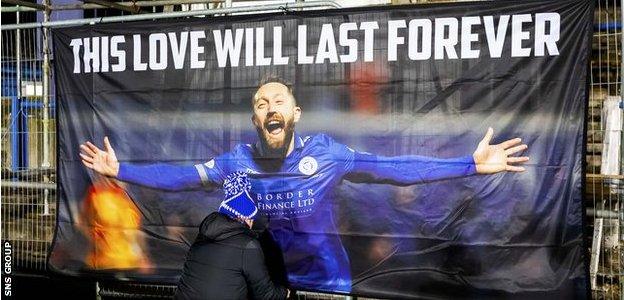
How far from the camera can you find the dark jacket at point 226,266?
4.81m

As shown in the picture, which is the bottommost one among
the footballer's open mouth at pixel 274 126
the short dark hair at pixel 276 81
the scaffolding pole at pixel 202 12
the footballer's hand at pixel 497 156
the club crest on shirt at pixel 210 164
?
the club crest on shirt at pixel 210 164

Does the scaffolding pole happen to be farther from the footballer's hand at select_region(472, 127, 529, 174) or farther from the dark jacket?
the dark jacket

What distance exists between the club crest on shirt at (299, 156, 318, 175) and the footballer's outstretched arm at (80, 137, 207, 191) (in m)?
0.92

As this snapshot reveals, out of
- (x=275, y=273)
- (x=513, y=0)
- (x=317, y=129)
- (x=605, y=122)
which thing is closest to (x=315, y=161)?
(x=317, y=129)

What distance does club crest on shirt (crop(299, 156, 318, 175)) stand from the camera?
5855mm

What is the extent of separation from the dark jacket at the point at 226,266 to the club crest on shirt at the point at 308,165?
1078 millimetres

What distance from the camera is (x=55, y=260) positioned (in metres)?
6.87

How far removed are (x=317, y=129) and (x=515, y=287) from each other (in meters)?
1.88

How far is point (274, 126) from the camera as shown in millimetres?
5969

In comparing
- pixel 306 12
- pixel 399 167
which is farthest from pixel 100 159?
pixel 399 167

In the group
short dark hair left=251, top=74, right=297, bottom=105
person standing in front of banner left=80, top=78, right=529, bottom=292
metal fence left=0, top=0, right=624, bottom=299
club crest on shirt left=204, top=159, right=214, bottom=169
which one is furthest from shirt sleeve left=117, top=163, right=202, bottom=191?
metal fence left=0, top=0, right=624, bottom=299

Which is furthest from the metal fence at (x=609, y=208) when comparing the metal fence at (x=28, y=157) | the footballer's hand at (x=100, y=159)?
the metal fence at (x=28, y=157)

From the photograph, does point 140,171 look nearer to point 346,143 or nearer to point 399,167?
point 346,143

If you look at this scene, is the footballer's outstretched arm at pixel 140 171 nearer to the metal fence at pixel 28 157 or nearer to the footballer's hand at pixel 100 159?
the footballer's hand at pixel 100 159
